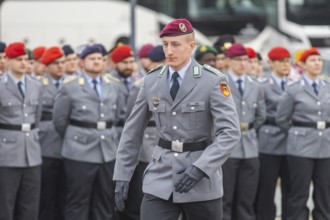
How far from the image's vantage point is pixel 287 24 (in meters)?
26.7

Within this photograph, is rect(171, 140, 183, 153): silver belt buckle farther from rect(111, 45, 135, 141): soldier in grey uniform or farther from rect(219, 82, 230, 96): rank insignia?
rect(111, 45, 135, 141): soldier in grey uniform

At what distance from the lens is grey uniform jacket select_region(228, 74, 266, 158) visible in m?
10.2

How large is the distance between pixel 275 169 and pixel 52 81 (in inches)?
105

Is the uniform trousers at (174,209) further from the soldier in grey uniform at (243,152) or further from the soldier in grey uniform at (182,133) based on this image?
the soldier in grey uniform at (243,152)

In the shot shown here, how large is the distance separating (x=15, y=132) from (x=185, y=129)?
9.66 ft

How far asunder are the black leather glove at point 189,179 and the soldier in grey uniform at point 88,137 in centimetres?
332

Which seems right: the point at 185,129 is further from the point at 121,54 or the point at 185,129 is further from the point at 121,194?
the point at 121,54

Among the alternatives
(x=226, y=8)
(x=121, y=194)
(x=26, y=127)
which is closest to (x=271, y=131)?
(x=26, y=127)

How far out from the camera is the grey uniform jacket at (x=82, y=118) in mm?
9812

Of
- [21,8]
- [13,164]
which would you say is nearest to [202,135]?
[13,164]

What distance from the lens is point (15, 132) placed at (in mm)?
9359

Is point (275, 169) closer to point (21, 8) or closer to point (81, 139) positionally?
point (81, 139)


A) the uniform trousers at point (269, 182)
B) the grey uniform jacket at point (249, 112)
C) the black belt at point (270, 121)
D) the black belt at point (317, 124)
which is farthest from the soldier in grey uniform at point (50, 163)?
the black belt at point (317, 124)

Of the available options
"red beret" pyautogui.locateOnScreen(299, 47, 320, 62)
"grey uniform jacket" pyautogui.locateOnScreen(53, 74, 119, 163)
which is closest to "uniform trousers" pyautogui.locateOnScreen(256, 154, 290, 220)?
"red beret" pyautogui.locateOnScreen(299, 47, 320, 62)
